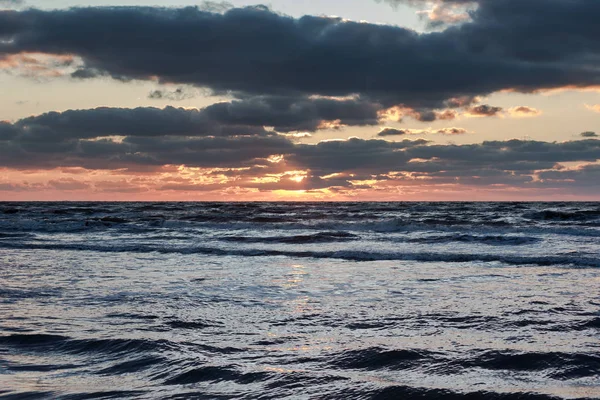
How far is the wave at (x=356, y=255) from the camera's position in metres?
15.0

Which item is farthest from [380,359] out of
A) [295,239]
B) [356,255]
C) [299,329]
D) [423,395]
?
[295,239]

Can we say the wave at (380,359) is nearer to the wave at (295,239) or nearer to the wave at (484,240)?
the wave at (484,240)

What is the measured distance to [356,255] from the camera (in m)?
17.1

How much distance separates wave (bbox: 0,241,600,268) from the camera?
15.0 metres

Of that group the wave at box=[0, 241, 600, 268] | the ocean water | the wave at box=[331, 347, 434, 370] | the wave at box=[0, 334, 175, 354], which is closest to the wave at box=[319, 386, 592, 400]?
the ocean water

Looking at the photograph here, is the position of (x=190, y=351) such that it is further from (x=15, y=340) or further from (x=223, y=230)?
(x=223, y=230)

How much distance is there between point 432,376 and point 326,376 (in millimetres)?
952

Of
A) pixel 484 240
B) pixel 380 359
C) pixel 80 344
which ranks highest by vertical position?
pixel 80 344

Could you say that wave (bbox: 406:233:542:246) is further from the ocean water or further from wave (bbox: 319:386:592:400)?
wave (bbox: 319:386:592:400)

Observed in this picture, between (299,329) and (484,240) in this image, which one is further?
(484,240)

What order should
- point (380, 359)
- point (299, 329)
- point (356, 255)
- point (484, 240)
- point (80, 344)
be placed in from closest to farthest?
point (380, 359), point (80, 344), point (299, 329), point (356, 255), point (484, 240)

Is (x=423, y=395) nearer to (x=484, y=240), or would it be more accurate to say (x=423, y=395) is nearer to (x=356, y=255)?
(x=356, y=255)

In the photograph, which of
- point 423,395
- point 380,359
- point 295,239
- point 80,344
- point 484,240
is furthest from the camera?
point 295,239

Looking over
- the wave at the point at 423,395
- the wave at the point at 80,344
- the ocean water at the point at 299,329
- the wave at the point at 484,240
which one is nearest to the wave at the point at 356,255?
the ocean water at the point at 299,329
